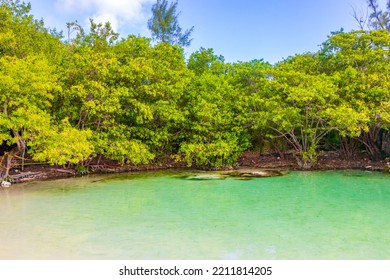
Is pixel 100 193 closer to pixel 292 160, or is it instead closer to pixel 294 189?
pixel 294 189

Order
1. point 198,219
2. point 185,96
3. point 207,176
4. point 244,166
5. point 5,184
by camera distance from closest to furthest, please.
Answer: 1. point 198,219
2. point 5,184
3. point 207,176
4. point 185,96
5. point 244,166

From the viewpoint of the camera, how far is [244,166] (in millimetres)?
15117

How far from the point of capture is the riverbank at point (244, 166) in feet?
41.2

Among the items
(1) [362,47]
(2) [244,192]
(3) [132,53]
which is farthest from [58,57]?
(1) [362,47]

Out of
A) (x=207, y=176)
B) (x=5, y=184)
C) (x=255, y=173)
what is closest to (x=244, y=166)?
(x=255, y=173)

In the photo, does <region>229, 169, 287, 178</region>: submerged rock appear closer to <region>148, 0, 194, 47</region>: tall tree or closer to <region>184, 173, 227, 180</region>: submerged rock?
<region>184, 173, 227, 180</region>: submerged rock

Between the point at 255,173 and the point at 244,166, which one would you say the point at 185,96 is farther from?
the point at 255,173

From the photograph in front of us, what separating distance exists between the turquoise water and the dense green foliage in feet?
7.98

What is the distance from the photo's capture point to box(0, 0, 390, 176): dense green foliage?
1268 cm

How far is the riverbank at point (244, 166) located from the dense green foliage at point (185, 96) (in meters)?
0.43

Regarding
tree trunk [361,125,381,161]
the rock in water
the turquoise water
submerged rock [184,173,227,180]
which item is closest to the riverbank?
tree trunk [361,125,381,161]

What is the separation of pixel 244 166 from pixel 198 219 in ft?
26.7

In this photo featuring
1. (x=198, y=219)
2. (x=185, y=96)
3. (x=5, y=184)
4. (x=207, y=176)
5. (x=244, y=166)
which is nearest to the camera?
(x=198, y=219)
